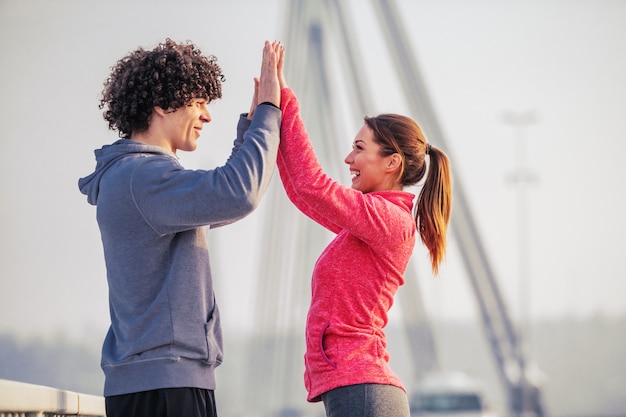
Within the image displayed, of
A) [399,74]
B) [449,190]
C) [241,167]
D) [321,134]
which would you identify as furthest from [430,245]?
[321,134]

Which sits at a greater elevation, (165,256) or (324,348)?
(165,256)

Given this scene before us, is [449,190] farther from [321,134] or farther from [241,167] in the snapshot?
[321,134]

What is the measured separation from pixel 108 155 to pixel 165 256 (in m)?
0.35

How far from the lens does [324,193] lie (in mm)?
3785

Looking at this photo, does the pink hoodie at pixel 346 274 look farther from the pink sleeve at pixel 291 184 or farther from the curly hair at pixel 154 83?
the curly hair at pixel 154 83

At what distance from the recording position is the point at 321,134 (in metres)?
26.4

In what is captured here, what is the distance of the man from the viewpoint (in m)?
3.45

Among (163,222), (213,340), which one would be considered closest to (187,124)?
(163,222)

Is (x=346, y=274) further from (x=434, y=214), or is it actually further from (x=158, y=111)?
(x=158, y=111)

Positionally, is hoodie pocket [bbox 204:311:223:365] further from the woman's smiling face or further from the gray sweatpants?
the woman's smiling face

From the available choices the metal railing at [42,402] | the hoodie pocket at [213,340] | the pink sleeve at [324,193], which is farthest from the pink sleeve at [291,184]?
the metal railing at [42,402]

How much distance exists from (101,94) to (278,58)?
531 mm

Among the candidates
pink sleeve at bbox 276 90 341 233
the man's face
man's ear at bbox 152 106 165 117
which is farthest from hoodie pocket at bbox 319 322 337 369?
man's ear at bbox 152 106 165 117

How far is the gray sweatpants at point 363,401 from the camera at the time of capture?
12.1 feet
